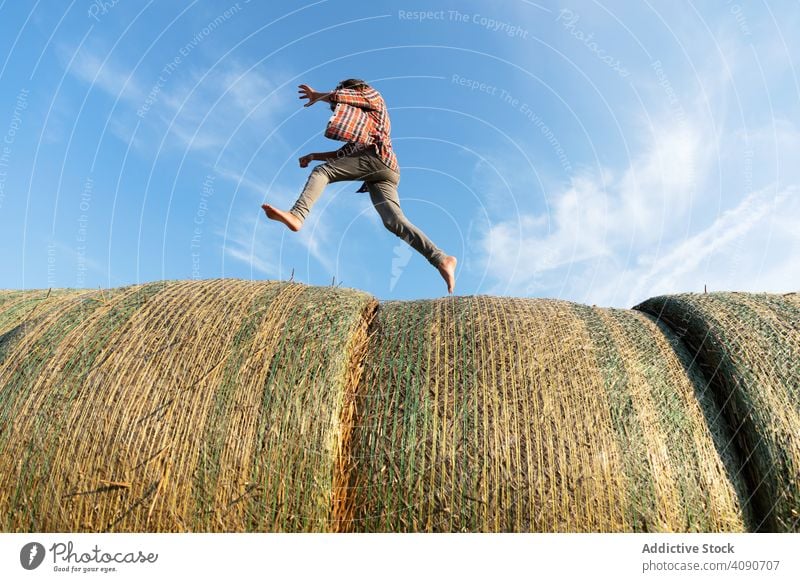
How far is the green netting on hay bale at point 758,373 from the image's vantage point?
2891mm

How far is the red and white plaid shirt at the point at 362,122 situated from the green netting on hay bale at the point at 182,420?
2.05 m

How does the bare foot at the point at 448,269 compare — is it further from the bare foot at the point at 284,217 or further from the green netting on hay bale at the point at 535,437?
the green netting on hay bale at the point at 535,437

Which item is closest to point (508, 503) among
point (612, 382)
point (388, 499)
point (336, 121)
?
point (388, 499)

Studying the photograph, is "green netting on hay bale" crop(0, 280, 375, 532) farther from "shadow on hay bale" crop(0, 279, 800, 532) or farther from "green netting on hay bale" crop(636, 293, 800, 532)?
"green netting on hay bale" crop(636, 293, 800, 532)

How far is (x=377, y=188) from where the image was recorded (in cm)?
543

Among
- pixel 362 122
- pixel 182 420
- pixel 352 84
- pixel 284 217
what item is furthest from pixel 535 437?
pixel 352 84

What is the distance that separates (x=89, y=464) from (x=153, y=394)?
0.42 meters

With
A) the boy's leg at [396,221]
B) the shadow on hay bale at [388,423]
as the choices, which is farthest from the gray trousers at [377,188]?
the shadow on hay bale at [388,423]
